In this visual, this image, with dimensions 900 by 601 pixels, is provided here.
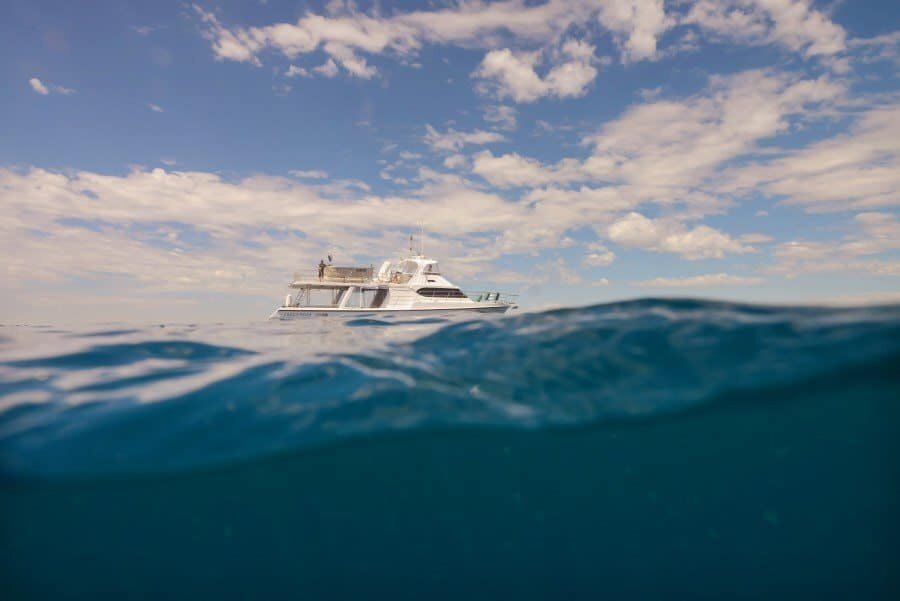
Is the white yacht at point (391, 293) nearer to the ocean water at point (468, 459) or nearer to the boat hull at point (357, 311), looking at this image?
the boat hull at point (357, 311)

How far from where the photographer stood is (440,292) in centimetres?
3559

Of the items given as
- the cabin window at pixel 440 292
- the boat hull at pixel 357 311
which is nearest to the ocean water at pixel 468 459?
the boat hull at pixel 357 311

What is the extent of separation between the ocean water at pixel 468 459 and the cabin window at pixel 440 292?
24.8m

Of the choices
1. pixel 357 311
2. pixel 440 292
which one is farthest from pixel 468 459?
pixel 440 292

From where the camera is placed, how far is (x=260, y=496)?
299 inches

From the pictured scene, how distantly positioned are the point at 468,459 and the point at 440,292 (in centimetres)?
2808

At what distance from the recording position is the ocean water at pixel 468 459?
5871 millimetres

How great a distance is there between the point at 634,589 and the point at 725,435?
18.1 feet

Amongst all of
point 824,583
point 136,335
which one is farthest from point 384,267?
point 824,583

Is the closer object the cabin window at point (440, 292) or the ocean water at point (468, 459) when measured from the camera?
the ocean water at point (468, 459)

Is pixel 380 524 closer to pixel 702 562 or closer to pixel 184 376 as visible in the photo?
pixel 184 376

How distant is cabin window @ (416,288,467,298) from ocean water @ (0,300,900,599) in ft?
81.5

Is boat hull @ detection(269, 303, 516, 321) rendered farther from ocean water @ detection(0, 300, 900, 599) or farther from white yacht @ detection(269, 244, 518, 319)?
ocean water @ detection(0, 300, 900, 599)

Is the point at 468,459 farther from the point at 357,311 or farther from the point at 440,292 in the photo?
the point at 440,292
